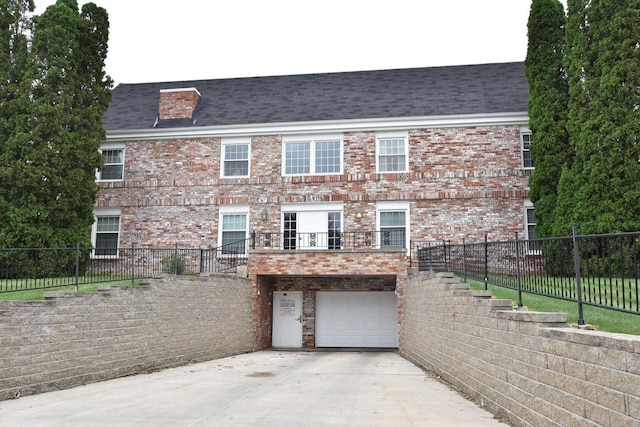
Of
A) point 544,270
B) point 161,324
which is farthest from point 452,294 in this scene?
point 161,324

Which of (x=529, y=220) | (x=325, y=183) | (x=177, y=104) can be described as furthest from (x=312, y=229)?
(x=177, y=104)

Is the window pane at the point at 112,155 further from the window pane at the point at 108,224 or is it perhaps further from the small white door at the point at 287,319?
the small white door at the point at 287,319

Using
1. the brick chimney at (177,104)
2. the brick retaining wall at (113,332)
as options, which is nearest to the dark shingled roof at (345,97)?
the brick chimney at (177,104)

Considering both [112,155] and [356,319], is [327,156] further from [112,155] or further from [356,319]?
[112,155]

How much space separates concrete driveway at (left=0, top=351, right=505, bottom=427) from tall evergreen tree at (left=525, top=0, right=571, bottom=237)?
27.6 ft

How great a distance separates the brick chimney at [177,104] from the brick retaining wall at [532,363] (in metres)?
14.3

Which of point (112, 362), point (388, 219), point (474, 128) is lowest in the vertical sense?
point (112, 362)

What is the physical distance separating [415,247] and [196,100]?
11.2 m

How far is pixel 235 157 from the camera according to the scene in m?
20.5

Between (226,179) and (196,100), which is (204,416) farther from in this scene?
(196,100)

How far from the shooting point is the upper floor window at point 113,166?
826 inches

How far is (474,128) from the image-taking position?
19359mm

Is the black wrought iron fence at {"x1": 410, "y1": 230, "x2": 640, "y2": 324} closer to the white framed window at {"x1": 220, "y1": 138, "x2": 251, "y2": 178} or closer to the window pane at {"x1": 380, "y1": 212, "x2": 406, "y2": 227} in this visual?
the window pane at {"x1": 380, "y1": 212, "x2": 406, "y2": 227}

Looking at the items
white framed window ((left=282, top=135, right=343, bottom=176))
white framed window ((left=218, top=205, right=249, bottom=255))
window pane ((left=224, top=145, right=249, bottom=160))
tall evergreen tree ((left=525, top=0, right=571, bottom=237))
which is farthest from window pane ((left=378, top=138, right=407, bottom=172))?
white framed window ((left=218, top=205, right=249, bottom=255))
